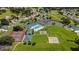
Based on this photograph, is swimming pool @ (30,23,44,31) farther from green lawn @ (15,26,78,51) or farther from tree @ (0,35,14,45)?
tree @ (0,35,14,45)

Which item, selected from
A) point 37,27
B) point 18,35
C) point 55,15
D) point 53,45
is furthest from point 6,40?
point 55,15

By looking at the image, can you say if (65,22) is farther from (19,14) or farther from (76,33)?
(19,14)

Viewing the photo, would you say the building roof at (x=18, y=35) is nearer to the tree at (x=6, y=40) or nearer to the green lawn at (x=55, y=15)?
the tree at (x=6, y=40)

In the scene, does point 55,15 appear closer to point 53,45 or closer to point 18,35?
point 53,45

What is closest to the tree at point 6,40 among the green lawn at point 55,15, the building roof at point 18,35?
the building roof at point 18,35

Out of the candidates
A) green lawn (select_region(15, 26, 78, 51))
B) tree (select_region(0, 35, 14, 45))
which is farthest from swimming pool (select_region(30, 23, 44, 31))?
tree (select_region(0, 35, 14, 45))
